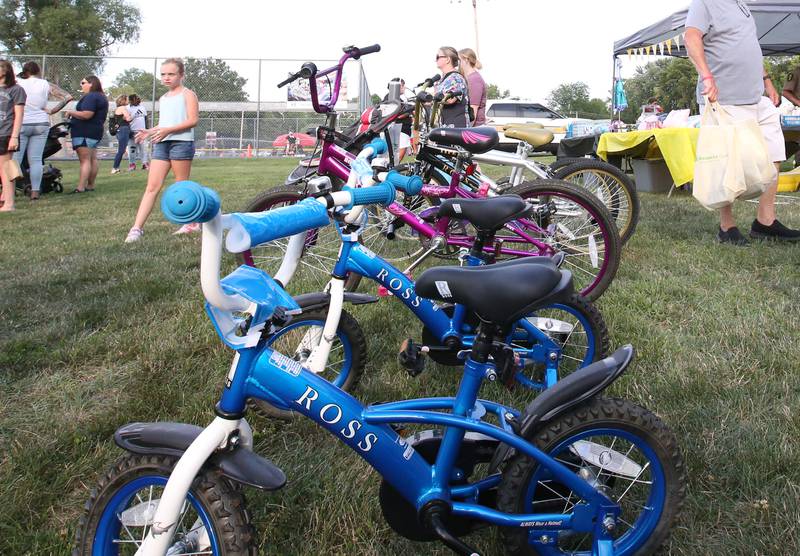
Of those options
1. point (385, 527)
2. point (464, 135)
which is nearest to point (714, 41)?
point (464, 135)

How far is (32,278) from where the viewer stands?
14.0 ft

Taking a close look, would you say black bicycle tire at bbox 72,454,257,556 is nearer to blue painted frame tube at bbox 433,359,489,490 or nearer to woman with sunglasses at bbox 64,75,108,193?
blue painted frame tube at bbox 433,359,489,490

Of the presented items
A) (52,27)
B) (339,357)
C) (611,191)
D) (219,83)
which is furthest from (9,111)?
(52,27)

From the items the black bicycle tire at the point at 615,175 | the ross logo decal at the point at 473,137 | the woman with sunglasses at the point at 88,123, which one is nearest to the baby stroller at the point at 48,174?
the woman with sunglasses at the point at 88,123

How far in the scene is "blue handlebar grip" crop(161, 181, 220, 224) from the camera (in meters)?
1.00

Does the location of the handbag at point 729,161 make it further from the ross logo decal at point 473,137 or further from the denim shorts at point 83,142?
the denim shorts at point 83,142

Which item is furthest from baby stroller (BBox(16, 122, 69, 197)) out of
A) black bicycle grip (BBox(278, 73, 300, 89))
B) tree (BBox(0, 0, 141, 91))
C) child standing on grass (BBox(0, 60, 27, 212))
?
tree (BBox(0, 0, 141, 91))

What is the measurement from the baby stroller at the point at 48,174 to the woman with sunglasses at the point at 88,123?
0.33 meters

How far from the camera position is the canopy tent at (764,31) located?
9805mm

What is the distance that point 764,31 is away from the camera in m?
11.0

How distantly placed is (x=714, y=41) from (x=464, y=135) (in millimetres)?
2465

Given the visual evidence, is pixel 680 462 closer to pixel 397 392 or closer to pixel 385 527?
pixel 385 527

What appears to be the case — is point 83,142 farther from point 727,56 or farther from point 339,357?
point 727,56

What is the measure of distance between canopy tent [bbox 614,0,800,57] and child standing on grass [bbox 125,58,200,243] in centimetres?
759
